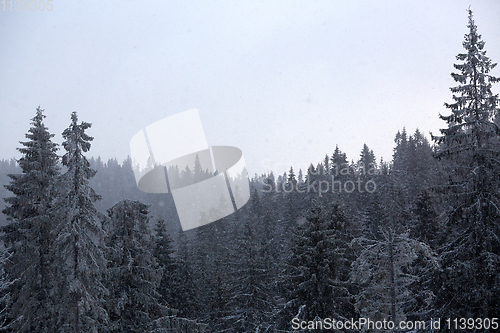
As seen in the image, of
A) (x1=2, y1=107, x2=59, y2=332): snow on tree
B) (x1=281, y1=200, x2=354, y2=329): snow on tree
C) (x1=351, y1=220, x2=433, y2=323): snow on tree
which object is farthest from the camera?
(x1=281, y1=200, x2=354, y2=329): snow on tree

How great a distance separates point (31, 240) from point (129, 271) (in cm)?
469

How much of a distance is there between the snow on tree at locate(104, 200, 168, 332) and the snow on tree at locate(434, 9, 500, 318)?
13.7 meters

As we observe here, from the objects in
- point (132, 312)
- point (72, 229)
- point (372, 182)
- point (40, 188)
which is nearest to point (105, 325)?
point (132, 312)

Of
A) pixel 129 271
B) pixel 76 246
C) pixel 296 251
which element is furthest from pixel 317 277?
pixel 76 246

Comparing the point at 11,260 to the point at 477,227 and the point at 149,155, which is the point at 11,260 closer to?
the point at 149,155

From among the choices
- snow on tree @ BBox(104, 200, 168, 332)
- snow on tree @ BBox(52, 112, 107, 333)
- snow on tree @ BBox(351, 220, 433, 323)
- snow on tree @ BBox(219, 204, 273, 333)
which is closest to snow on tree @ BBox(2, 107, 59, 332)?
snow on tree @ BBox(52, 112, 107, 333)

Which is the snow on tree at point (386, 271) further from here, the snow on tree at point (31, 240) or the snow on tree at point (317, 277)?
the snow on tree at point (31, 240)

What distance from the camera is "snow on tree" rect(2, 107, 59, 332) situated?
1359cm

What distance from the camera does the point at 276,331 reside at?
72.5 ft

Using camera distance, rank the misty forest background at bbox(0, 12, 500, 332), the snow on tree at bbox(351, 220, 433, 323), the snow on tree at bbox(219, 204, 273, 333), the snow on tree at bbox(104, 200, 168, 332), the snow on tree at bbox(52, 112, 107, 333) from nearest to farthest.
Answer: the snow on tree at bbox(351, 220, 433, 323) → the misty forest background at bbox(0, 12, 500, 332) → the snow on tree at bbox(52, 112, 107, 333) → the snow on tree at bbox(104, 200, 168, 332) → the snow on tree at bbox(219, 204, 273, 333)

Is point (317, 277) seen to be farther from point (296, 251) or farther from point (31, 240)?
point (31, 240)

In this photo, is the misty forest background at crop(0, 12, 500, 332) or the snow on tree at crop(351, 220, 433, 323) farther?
the misty forest background at crop(0, 12, 500, 332)

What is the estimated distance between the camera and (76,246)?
12.7m

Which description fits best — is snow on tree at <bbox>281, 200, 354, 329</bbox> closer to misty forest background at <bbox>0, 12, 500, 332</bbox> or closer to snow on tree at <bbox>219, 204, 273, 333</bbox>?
misty forest background at <bbox>0, 12, 500, 332</bbox>
